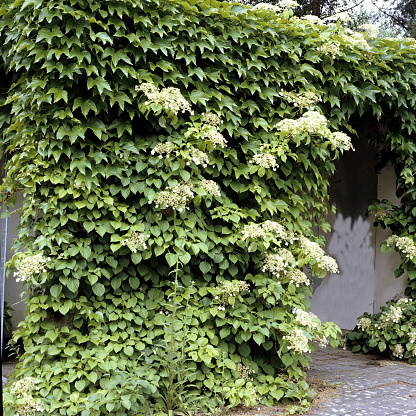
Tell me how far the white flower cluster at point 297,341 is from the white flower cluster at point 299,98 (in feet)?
6.22

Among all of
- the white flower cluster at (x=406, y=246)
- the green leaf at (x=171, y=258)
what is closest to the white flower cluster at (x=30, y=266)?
the green leaf at (x=171, y=258)

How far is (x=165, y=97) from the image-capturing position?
11.2ft

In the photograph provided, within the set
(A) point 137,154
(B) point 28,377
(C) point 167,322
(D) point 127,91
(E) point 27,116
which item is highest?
(D) point 127,91

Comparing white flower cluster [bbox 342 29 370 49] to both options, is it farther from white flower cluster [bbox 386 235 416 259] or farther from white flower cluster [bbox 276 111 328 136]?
white flower cluster [bbox 386 235 416 259]

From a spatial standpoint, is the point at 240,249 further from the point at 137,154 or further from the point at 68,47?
the point at 68,47

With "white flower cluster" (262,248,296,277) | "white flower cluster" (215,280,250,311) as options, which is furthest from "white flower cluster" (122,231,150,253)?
"white flower cluster" (262,248,296,277)

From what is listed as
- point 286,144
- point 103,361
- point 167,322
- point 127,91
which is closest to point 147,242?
point 167,322

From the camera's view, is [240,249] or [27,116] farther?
[240,249]

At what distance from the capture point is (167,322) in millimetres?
3525

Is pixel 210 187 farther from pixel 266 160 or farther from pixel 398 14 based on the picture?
pixel 398 14

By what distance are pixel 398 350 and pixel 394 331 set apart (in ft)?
0.71

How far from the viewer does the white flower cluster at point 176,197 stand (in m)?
3.44

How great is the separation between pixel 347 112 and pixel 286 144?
3.40 feet

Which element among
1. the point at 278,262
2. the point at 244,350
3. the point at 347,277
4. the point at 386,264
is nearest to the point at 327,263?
the point at 278,262
